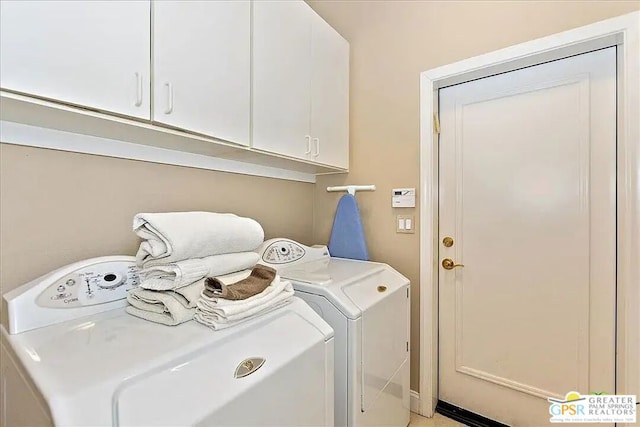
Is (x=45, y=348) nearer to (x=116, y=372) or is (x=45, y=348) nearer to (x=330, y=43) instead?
(x=116, y=372)

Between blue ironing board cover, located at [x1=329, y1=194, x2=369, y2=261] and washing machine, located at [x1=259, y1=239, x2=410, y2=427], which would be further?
blue ironing board cover, located at [x1=329, y1=194, x2=369, y2=261]

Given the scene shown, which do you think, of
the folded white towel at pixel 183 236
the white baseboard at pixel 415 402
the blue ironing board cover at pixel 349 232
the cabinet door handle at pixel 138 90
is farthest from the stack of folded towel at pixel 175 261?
the white baseboard at pixel 415 402

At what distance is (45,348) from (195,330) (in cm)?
35

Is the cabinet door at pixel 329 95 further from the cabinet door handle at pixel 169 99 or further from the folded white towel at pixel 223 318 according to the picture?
the folded white towel at pixel 223 318

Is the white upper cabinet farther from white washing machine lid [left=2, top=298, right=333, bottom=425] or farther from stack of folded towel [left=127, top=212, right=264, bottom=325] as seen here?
white washing machine lid [left=2, top=298, right=333, bottom=425]

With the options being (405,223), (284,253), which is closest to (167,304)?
(284,253)

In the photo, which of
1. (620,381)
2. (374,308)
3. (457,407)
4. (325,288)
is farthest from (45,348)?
(620,381)

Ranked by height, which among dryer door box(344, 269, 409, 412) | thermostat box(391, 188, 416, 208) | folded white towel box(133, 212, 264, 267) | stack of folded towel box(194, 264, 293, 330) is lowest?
dryer door box(344, 269, 409, 412)

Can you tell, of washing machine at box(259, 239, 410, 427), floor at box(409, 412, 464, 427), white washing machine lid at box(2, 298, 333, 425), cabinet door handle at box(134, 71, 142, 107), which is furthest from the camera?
floor at box(409, 412, 464, 427)

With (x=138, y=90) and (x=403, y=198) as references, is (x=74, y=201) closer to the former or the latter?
(x=138, y=90)

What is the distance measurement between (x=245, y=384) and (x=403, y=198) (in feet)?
4.97

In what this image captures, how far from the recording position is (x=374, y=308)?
1349 millimetres

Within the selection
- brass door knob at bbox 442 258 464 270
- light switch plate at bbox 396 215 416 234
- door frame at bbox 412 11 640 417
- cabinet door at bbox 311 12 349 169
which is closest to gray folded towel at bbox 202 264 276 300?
cabinet door at bbox 311 12 349 169

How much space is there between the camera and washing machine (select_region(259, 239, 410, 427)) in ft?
3.91
